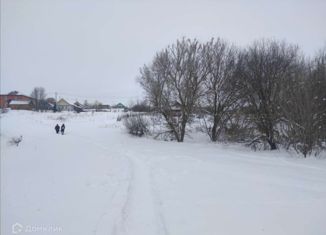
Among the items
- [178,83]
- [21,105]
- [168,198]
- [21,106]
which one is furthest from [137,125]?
[21,105]

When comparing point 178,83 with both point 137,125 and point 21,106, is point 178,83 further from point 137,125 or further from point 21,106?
point 21,106

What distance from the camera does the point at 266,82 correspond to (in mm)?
19828

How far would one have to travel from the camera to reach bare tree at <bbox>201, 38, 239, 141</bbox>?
902 inches

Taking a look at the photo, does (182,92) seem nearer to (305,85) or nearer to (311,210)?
(305,85)

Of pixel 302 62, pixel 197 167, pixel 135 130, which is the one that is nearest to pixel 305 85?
pixel 302 62

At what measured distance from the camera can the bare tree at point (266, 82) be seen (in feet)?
62.5

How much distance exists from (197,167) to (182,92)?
12.8 meters

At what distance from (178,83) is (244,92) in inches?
213

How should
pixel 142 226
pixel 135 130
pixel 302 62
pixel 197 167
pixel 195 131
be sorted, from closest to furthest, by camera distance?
pixel 142 226 < pixel 197 167 < pixel 302 62 < pixel 195 131 < pixel 135 130

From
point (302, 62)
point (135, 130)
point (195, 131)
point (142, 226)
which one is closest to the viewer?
point (142, 226)

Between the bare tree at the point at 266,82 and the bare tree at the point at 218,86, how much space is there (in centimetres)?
179

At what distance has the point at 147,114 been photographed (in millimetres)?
27078

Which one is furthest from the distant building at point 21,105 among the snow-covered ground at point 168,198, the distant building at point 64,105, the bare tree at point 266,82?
the snow-covered ground at point 168,198

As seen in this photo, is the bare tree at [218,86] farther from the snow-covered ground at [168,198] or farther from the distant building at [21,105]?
the distant building at [21,105]
